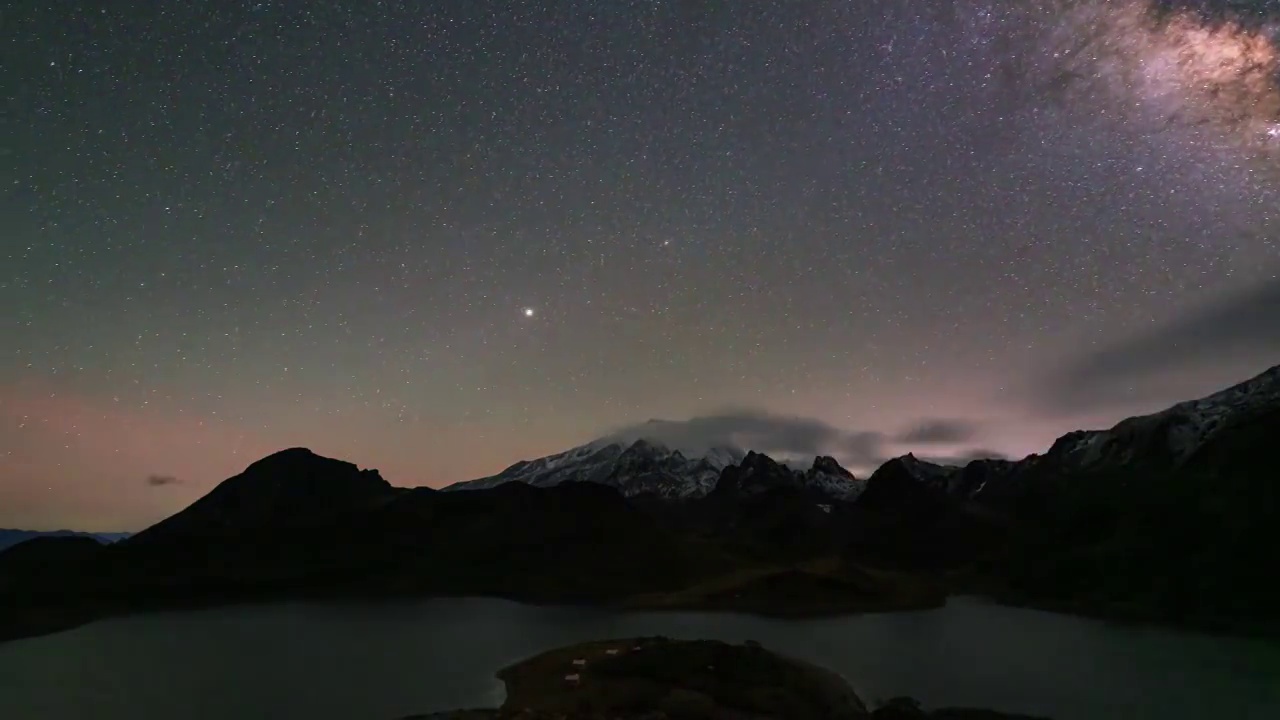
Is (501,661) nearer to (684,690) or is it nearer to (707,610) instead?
(684,690)

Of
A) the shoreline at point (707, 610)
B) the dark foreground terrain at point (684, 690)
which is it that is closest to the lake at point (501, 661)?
the dark foreground terrain at point (684, 690)

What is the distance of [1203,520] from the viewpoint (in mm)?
168375

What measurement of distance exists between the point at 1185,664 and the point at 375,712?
9902 centimetres

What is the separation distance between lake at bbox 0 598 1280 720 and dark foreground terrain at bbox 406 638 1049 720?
5.44m

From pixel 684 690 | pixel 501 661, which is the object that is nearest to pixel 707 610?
pixel 501 661

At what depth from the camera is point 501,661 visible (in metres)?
96.7

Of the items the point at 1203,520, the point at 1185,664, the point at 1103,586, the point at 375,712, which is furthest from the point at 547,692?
the point at 1203,520

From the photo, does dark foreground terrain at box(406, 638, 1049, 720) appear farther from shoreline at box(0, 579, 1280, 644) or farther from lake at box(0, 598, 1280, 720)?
shoreline at box(0, 579, 1280, 644)

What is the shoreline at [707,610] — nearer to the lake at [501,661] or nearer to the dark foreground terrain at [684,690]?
the lake at [501,661]

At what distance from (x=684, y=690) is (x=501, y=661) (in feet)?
134

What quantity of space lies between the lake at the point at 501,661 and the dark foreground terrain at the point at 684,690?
17.9 feet

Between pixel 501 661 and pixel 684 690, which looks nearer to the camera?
pixel 684 690

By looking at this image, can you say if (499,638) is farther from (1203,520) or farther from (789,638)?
(1203,520)

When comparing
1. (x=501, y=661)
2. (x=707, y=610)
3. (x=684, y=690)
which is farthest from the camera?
(x=707, y=610)
